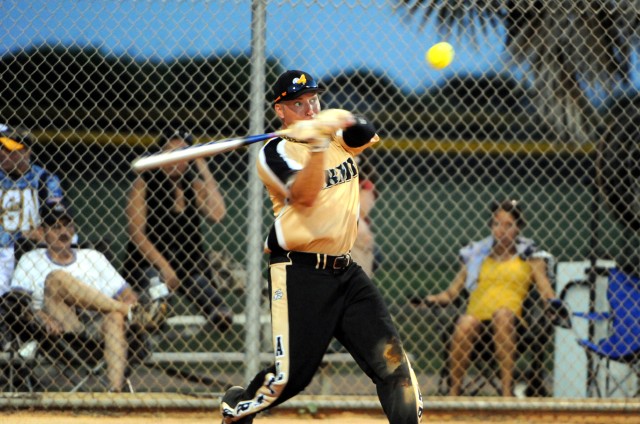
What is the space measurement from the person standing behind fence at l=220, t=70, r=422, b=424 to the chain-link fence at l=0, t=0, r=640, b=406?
1501 mm

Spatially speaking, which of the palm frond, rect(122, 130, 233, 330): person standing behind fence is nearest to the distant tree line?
the palm frond

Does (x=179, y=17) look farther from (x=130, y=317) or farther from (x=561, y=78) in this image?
(x=561, y=78)

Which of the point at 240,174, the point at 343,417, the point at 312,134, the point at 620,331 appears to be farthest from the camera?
the point at 240,174

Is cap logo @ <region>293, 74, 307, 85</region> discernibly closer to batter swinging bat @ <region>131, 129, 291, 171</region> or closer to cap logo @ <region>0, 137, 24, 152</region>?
batter swinging bat @ <region>131, 129, 291, 171</region>

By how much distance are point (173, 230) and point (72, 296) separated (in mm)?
693

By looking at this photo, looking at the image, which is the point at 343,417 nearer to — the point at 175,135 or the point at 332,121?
the point at 175,135

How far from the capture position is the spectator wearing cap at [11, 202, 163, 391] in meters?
5.50

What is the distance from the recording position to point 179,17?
17.9 feet

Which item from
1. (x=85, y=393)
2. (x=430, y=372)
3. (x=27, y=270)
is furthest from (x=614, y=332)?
(x=27, y=270)

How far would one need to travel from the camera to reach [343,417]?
5500 mm

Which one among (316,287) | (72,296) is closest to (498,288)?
(316,287)

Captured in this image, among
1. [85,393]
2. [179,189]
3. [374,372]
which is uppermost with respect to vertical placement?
[179,189]

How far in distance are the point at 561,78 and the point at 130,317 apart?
9.91ft

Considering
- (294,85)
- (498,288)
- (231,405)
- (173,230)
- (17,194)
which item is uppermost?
(294,85)
